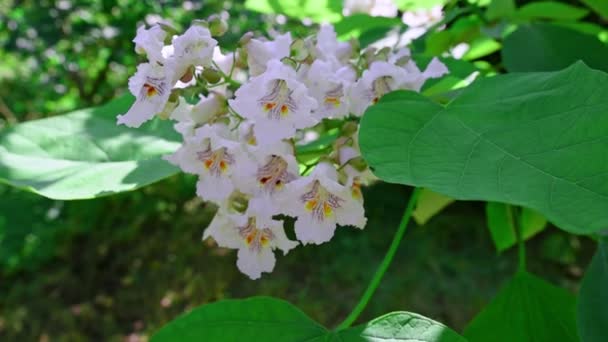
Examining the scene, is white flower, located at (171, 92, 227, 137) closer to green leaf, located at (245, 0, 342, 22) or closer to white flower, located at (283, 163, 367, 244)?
white flower, located at (283, 163, 367, 244)

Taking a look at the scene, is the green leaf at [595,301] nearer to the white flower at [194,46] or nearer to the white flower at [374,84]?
the white flower at [374,84]

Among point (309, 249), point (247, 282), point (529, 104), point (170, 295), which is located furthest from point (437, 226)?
point (529, 104)

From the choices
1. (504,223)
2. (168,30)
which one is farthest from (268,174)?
(504,223)

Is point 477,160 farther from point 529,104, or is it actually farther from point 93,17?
point 93,17

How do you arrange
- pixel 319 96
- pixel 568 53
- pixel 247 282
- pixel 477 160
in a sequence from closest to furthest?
1. pixel 477 160
2. pixel 319 96
3. pixel 568 53
4. pixel 247 282

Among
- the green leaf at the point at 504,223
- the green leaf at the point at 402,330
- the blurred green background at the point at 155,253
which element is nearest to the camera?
the green leaf at the point at 402,330

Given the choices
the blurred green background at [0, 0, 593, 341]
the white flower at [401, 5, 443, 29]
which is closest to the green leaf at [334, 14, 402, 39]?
the white flower at [401, 5, 443, 29]

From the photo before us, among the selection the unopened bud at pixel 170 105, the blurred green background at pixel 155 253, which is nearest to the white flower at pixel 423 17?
the unopened bud at pixel 170 105
